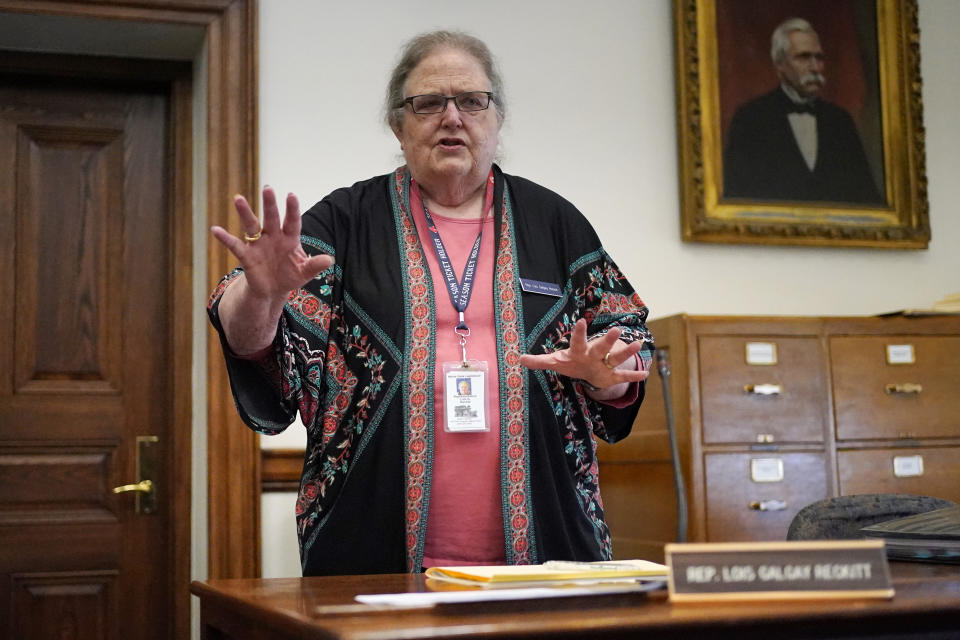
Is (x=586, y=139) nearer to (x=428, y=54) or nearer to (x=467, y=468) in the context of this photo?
(x=428, y=54)

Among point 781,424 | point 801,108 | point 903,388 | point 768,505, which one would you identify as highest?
point 801,108

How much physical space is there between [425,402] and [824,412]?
6.53 feet

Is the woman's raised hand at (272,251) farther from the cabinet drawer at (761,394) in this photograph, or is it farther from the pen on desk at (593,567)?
the cabinet drawer at (761,394)

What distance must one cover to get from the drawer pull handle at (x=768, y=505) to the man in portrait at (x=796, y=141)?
1.22 m

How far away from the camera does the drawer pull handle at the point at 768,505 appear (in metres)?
3.39

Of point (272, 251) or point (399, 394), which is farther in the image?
point (399, 394)

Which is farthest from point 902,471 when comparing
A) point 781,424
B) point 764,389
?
point 764,389

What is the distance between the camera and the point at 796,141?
4219mm

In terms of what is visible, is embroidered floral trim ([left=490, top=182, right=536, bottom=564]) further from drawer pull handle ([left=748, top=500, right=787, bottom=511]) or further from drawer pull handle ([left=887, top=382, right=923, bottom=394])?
drawer pull handle ([left=887, top=382, right=923, bottom=394])

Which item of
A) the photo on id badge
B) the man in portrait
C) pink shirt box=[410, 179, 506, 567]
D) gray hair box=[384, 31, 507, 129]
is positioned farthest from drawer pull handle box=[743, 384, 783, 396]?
the photo on id badge

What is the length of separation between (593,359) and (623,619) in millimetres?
815

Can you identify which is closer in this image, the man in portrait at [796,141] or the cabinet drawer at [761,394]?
the cabinet drawer at [761,394]

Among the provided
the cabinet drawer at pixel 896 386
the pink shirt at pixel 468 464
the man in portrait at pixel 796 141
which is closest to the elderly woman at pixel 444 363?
the pink shirt at pixel 468 464

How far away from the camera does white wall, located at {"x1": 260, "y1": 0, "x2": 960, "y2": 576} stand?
146 inches
